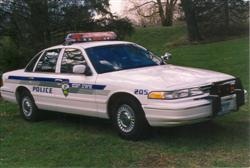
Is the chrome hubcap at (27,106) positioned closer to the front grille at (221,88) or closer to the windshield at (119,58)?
the windshield at (119,58)

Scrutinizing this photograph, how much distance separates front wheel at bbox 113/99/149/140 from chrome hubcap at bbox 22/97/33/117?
103 inches

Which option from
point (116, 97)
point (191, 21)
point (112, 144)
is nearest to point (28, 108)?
point (116, 97)

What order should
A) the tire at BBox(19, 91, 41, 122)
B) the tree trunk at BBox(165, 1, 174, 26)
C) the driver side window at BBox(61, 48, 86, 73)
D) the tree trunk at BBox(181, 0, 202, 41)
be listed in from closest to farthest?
the driver side window at BBox(61, 48, 86, 73), the tire at BBox(19, 91, 41, 122), the tree trunk at BBox(181, 0, 202, 41), the tree trunk at BBox(165, 1, 174, 26)

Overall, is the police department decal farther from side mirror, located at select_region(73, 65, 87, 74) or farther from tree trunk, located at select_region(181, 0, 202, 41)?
tree trunk, located at select_region(181, 0, 202, 41)

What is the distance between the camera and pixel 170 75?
8164mm

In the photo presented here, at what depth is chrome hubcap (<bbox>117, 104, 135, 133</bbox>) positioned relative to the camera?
26.6ft

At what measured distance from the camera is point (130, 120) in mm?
8156

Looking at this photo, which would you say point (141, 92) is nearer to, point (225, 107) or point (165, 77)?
point (165, 77)

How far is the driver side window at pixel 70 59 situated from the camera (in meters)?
9.19

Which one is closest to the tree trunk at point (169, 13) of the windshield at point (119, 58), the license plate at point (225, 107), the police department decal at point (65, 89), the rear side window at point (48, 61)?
the rear side window at point (48, 61)

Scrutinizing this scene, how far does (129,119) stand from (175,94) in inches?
36.8

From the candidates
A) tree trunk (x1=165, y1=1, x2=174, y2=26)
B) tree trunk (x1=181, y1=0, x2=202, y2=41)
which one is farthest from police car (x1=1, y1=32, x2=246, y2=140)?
tree trunk (x1=165, y1=1, x2=174, y2=26)

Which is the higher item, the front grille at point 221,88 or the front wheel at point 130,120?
the front grille at point 221,88

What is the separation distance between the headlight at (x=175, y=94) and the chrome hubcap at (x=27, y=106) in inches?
139
